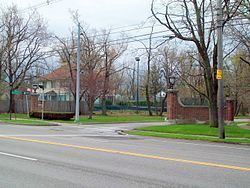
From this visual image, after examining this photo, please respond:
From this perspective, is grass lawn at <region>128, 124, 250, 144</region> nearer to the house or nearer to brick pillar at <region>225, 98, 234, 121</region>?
brick pillar at <region>225, 98, 234, 121</region>

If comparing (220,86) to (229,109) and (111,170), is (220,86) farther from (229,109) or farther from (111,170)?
(229,109)

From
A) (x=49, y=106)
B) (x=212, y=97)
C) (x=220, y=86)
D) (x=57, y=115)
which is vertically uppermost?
(x=220, y=86)

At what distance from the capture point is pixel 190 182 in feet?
27.0

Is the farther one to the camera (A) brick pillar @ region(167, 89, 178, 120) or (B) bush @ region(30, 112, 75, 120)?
(B) bush @ region(30, 112, 75, 120)

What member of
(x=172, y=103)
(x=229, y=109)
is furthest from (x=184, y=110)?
(x=229, y=109)

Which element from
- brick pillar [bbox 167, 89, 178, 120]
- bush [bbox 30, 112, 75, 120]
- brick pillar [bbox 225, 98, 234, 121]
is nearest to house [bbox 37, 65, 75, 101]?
bush [bbox 30, 112, 75, 120]

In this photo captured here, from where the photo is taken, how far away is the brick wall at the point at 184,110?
112ft

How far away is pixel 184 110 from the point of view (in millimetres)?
34375

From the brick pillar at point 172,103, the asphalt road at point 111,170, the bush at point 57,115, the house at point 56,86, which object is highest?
the house at point 56,86

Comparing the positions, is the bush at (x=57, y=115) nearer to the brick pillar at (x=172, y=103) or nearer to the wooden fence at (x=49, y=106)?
the brick pillar at (x=172, y=103)

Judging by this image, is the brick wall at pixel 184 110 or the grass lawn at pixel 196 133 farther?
the brick wall at pixel 184 110

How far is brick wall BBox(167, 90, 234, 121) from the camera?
112 feet

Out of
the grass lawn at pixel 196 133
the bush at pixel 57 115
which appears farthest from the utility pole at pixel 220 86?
the bush at pixel 57 115

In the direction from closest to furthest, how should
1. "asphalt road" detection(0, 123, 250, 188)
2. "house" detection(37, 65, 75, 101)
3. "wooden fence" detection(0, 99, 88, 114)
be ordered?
1. "asphalt road" detection(0, 123, 250, 188)
2. "wooden fence" detection(0, 99, 88, 114)
3. "house" detection(37, 65, 75, 101)
